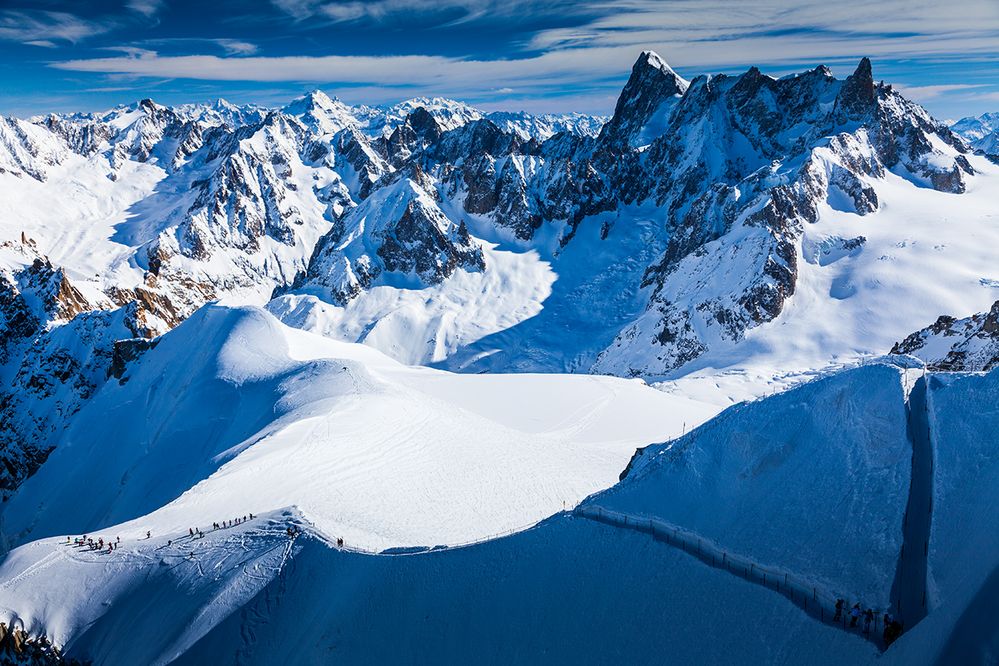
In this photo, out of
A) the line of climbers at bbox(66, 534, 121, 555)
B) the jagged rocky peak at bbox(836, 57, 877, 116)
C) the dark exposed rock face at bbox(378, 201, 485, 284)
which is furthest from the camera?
the dark exposed rock face at bbox(378, 201, 485, 284)

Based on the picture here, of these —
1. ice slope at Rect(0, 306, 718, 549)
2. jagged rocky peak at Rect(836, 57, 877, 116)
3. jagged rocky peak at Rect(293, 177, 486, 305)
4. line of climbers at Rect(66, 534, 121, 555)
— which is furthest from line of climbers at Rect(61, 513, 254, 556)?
jagged rocky peak at Rect(836, 57, 877, 116)

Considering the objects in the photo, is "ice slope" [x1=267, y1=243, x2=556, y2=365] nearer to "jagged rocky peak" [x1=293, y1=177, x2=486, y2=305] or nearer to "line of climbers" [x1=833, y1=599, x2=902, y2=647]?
"jagged rocky peak" [x1=293, y1=177, x2=486, y2=305]

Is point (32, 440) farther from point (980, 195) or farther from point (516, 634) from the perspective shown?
point (980, 195)

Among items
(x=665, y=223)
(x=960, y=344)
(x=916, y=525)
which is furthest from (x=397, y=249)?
(x=916, y=525)

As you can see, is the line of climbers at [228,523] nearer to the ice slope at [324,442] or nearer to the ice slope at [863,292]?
the ice slope at [324,442]

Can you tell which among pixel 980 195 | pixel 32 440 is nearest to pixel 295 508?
pixel 32 440
